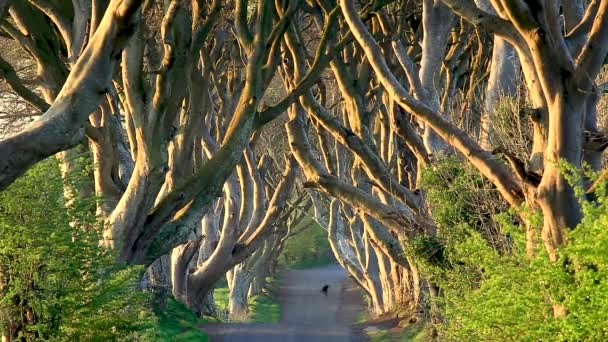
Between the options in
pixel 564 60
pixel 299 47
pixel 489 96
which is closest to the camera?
pixel 564 60

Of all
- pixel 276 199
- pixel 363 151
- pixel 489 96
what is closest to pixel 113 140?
pixel 363 151

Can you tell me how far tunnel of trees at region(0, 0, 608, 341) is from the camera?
9062 mm

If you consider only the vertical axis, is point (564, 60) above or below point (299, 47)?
below

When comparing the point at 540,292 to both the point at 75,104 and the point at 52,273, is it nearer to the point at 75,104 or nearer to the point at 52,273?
the point at 75,104

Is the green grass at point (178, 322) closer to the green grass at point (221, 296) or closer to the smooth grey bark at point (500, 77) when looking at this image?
the smooth grey bark at point (500, 77)

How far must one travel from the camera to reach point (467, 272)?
1333 centimetres

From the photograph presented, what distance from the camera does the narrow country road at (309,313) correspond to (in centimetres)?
2197

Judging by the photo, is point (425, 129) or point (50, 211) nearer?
point (50, 211)

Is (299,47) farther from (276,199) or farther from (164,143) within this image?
(276,199)

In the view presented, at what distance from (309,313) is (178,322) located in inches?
669

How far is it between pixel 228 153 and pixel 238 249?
979 cm

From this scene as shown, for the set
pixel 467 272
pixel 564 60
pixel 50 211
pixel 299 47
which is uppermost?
pixel 299 47

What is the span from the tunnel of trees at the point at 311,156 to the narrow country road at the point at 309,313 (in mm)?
1817

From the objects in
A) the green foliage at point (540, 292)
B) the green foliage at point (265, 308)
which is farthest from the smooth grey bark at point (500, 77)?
the green foliage at point (265, 308)
